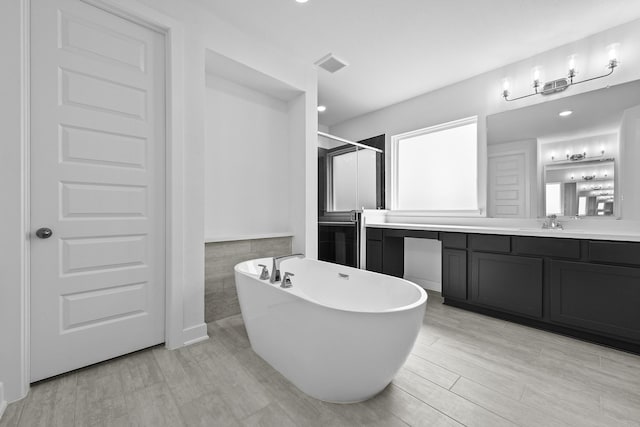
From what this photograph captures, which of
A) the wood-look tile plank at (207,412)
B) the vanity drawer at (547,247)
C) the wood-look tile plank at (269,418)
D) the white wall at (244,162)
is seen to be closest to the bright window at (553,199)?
the vanity drawer at (547,247)

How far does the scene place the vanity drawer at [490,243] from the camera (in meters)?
2.42

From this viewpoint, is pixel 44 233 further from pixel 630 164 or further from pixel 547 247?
pixel 630 164

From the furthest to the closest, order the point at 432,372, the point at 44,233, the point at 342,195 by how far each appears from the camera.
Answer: the point at 342,195
the point at 432,372
the point at 44,233

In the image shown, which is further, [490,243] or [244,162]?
[244,162]

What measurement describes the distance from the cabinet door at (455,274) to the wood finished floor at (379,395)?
2.36ft

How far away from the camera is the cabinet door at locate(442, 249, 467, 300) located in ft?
8.81

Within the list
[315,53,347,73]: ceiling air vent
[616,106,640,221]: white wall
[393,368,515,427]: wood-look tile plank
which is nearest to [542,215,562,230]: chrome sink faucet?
[616,106,640,221]: white wall

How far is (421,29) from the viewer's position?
92.0 inches

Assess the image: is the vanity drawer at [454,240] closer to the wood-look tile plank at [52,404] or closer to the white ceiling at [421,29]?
the white ceiling at [421,29]

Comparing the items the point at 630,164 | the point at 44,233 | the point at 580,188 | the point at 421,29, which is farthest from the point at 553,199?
the point at 44,233

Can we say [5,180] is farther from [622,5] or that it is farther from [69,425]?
[622,5]

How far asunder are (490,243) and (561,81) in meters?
1.67

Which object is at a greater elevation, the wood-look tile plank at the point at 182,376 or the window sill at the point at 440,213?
the window sill at the point at 440,213

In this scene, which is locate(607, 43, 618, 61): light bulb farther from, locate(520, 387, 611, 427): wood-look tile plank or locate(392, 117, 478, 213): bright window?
locate(520, 387, 611, 427): wood-look tile plank
